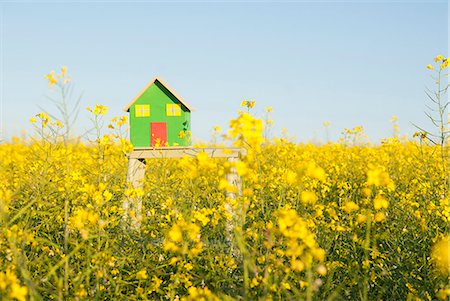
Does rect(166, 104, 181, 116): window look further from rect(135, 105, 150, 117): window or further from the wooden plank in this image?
the wooden plank

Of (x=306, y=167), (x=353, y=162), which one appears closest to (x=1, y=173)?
(x=353, y=162)

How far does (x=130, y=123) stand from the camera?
5172 millimetres

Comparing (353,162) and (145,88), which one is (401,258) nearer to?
(145,88)

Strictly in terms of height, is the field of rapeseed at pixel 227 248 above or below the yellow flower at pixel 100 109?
below

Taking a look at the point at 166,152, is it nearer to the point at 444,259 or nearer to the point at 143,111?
the point at 143,111

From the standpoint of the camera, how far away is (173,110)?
516cm

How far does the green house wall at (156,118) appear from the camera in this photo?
202 inches

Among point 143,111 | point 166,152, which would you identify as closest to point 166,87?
point 143,111

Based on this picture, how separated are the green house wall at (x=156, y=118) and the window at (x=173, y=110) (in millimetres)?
30

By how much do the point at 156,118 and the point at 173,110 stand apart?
188 millimetres

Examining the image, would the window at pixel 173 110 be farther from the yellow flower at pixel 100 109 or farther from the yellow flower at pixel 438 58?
the yellow flower at pixel 438 58

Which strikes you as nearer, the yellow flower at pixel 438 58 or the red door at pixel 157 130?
the yellow flower at pixel 438 58

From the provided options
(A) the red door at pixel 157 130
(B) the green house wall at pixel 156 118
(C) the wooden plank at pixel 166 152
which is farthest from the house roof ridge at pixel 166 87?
(C) the wooden plank at pixel 166 152

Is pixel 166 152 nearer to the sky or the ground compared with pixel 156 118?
nearer to the ground
